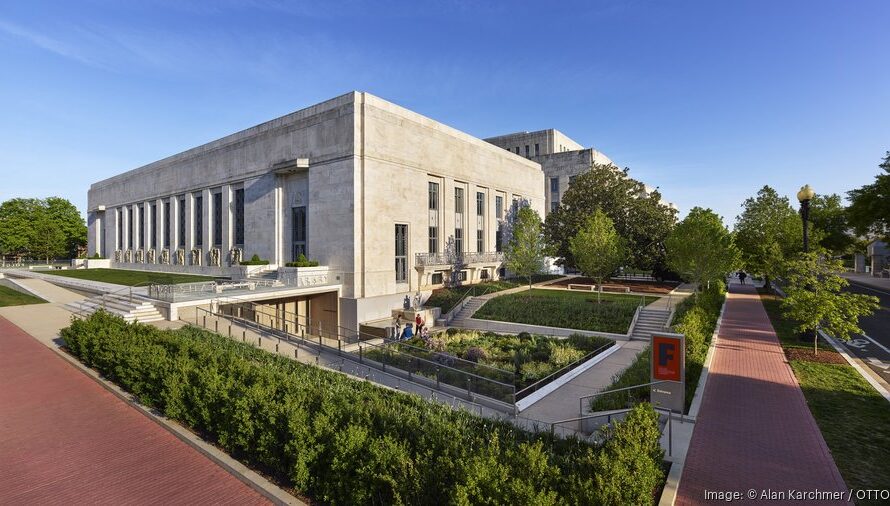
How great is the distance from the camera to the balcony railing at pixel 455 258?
120 feet

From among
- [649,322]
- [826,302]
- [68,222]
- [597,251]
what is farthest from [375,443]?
[68,222]

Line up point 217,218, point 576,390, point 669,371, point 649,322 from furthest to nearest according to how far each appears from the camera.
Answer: point 217,218
point 649,322
point 576,390
point 669,371

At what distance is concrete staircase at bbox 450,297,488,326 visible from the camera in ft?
104

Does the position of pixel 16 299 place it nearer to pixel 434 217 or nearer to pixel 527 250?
pixel 434 217

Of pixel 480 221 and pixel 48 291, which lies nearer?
pixel 48 291

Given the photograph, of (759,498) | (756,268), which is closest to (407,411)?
(759,498)

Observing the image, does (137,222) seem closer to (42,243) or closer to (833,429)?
(42,243)

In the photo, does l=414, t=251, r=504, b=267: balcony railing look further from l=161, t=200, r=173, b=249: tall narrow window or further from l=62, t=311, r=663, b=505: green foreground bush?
l=161, t=200, r=173, b=249: tall narrow window

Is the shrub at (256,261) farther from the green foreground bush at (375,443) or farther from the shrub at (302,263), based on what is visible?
the green foreground bush at (375,443)

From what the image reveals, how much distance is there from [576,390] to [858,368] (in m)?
10.5

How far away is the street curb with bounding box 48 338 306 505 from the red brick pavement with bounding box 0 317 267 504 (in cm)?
12

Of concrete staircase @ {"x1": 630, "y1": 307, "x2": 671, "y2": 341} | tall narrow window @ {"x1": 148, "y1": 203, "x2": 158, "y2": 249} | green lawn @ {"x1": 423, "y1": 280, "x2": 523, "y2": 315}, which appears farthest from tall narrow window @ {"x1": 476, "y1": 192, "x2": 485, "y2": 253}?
tall narrow window @ {"x1": 148, "y1": 203, "x2": 158, "y2": 249}

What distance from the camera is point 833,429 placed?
9.98m

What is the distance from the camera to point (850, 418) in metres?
10.6
